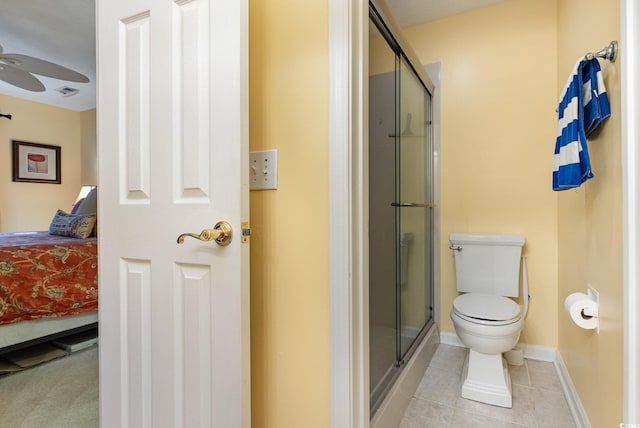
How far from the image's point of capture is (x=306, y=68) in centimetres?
94

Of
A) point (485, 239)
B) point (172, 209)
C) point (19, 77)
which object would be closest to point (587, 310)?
point (485, 239)

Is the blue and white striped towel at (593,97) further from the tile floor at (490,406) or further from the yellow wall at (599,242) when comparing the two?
the tile floor at (490,406)

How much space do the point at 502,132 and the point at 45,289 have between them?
3356 mm

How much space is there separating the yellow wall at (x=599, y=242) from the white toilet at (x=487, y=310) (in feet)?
1.02

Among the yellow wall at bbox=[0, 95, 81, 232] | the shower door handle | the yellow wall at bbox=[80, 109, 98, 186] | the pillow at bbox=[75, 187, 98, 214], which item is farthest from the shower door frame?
the yellow wall at bbox=[0, 95, 81, 232]

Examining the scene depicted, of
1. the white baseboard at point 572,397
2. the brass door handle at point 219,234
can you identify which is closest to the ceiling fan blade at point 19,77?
the brass door handle at point 219,234

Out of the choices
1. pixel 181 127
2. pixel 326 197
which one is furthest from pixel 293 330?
pixel 181 127

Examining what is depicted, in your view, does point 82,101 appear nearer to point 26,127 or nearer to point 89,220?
point 26,127

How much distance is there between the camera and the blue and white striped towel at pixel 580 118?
3.92ft

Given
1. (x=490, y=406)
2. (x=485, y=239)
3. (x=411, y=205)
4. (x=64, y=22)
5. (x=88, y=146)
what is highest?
(x=64, y=22)

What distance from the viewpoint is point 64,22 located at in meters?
2.47

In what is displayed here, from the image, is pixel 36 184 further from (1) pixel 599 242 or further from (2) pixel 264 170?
(1) pixel 599 242

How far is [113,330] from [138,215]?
41 centimetres

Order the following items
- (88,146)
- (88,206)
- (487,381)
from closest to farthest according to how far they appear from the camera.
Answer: (487,381) → (88,206) → (88,146)
